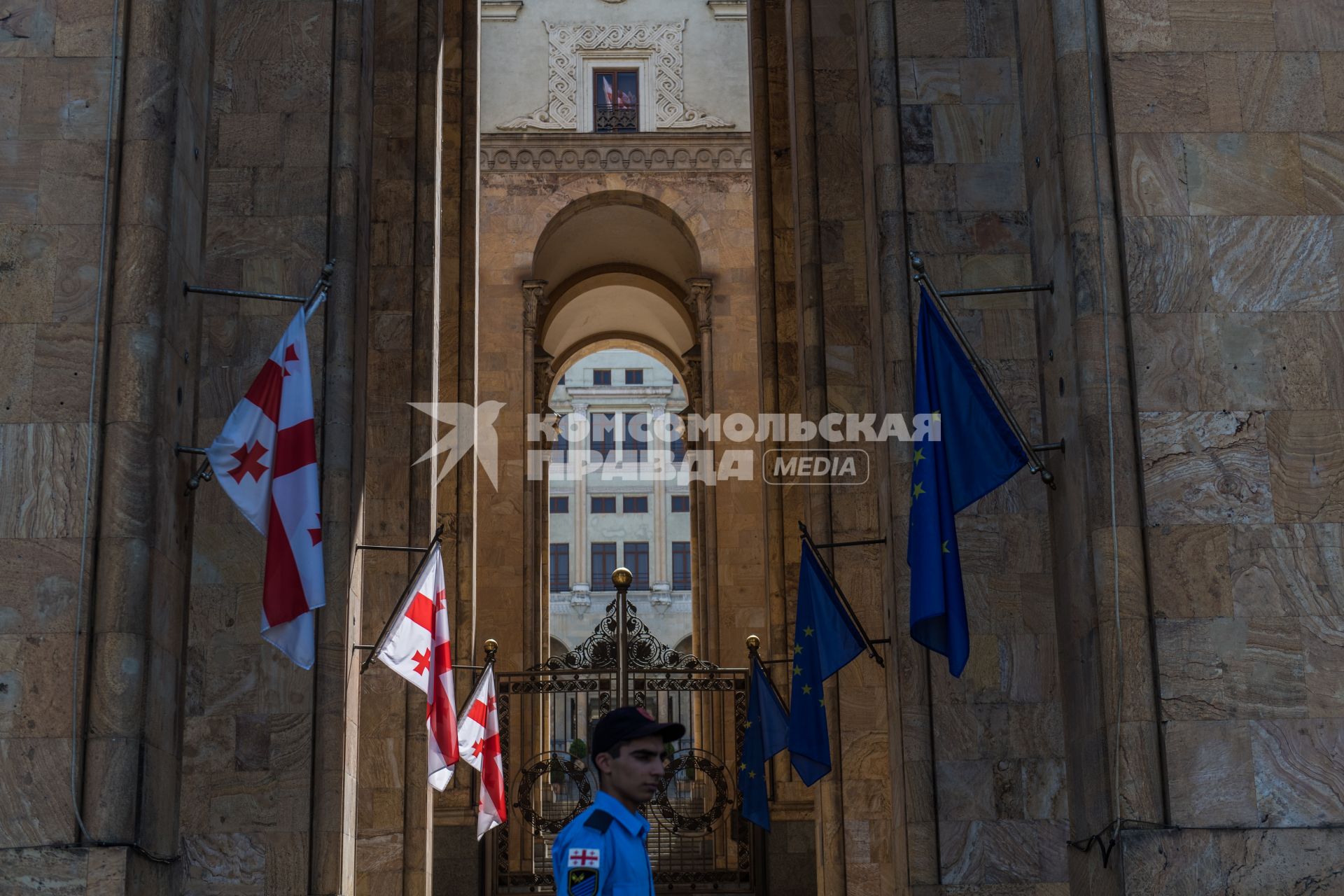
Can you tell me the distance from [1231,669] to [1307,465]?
1.25 meters

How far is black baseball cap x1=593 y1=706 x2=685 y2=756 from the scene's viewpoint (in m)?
6.00

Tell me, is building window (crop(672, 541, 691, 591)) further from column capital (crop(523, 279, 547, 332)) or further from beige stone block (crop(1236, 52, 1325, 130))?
beige stone block (crop(1236, 52, 1325, 130))

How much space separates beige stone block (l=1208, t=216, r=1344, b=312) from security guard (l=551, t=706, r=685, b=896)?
15.7ft

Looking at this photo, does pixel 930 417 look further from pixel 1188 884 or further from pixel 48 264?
pixel 48 264

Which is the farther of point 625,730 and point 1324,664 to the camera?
point 1324,664

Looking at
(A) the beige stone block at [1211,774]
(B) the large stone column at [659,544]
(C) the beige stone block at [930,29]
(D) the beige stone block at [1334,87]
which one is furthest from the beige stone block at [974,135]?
(B) the large stone column at [659,544]

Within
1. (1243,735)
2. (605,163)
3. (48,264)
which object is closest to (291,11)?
(48,264)

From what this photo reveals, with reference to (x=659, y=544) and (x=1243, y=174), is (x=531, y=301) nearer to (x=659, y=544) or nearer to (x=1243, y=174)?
(x=1243, y=174)

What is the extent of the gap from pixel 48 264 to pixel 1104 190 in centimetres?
587

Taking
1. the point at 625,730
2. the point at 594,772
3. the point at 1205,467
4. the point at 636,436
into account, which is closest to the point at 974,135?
the point at 1205,467

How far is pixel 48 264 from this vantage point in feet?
29.2

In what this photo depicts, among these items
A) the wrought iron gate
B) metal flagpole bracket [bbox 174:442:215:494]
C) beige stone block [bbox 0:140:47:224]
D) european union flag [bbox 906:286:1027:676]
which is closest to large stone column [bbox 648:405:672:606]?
the wrought iron gate

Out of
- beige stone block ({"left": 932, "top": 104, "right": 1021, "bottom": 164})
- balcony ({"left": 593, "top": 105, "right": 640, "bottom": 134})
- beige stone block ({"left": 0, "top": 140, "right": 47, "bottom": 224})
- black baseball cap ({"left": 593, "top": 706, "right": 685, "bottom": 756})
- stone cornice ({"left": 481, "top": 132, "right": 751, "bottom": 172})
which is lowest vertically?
black baseball cap ({"left": 593, "top": 706, "right": 685, "bottom": 756})

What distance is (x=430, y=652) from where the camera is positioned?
535 inches
